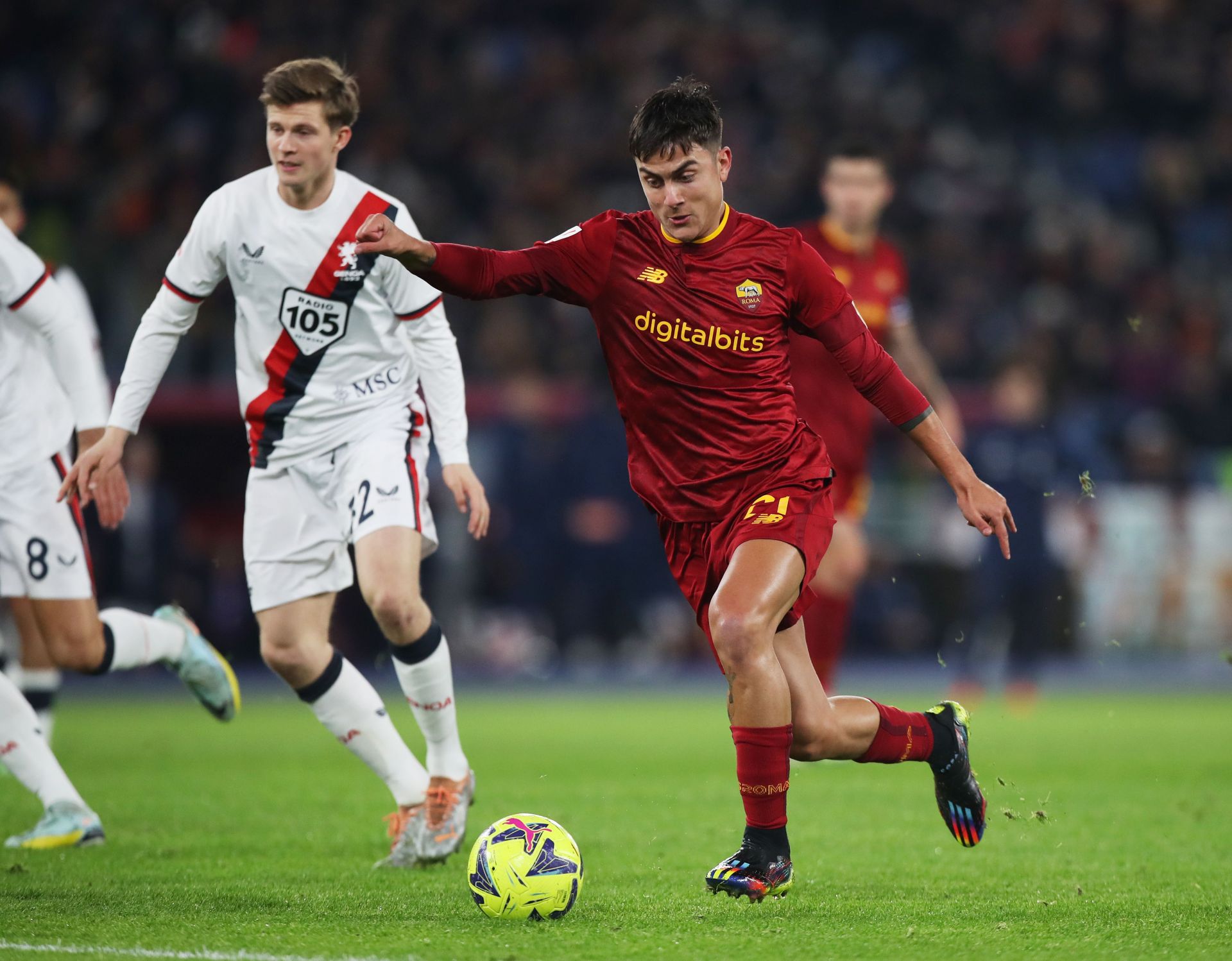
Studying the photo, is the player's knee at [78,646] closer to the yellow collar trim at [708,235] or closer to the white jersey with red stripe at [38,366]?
the white jersey with red stripe at [38,366]

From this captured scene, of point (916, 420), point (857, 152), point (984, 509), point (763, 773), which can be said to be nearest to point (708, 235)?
point (916, 420)

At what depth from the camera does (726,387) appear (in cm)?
488

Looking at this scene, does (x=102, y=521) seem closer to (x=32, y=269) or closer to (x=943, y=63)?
(x=32, y=269)

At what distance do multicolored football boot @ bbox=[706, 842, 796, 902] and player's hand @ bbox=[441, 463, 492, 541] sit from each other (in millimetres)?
1447

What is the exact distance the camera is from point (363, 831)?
20.8 ft

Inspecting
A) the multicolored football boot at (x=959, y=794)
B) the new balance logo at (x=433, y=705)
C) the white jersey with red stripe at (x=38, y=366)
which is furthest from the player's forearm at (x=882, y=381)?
the white jersey with red stripe at (x=38, y=366)

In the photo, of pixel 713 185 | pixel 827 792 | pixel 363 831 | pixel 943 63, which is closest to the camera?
pixel 713 185

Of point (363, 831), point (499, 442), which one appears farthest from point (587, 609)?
point (363, 831)

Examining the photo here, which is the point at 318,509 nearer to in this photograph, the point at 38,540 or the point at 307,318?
the point at 307,318

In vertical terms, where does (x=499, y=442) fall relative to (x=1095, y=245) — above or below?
below

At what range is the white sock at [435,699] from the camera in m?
5.60

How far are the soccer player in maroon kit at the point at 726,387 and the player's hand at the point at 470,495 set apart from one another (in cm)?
63

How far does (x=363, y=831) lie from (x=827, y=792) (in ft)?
7.60

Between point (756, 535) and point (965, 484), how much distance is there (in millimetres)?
643
